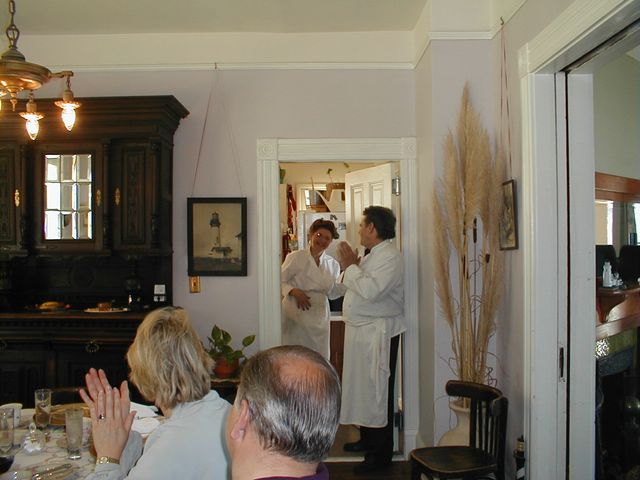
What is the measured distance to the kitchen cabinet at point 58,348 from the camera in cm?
384

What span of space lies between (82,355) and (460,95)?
2.90 metres

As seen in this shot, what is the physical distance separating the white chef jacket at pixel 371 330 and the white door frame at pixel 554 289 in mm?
1197

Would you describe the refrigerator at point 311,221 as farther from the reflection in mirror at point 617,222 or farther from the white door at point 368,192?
the reflection in mirror at point 617,222

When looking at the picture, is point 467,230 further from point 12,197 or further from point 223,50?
point 12,197

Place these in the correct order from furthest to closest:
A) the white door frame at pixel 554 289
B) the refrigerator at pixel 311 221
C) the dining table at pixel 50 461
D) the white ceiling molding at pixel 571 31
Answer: the refrigerator at pixel 311 221, the white door frame at pixel 554 289, the white ceiling molding at pixel 571 31, the dining table at pixel 50 461

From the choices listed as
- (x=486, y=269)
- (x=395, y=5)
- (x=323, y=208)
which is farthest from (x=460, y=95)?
(x=323, y=208)

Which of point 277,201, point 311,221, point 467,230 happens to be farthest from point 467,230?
point 311,221

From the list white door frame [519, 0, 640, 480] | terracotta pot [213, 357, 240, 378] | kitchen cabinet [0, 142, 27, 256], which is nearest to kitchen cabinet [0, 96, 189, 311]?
kitchen cabinet [0, 142, 27, 256]

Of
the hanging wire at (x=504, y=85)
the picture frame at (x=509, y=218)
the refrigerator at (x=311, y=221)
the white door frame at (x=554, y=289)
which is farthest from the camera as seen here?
the refrigerator at (x=311, y=221)

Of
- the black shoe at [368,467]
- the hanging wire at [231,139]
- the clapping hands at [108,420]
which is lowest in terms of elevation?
the black shoe at [368,467]

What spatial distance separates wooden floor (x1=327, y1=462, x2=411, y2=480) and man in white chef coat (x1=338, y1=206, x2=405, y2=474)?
6 cm

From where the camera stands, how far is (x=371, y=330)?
4008mm

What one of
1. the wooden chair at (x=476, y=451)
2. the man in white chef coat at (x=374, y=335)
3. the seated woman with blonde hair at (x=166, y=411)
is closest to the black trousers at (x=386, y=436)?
the man in white chef coat at (x=374, y=335)

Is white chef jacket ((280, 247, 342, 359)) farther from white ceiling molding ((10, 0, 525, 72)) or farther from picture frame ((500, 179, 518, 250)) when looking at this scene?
picture frame ((500, 179, 518, 250))
